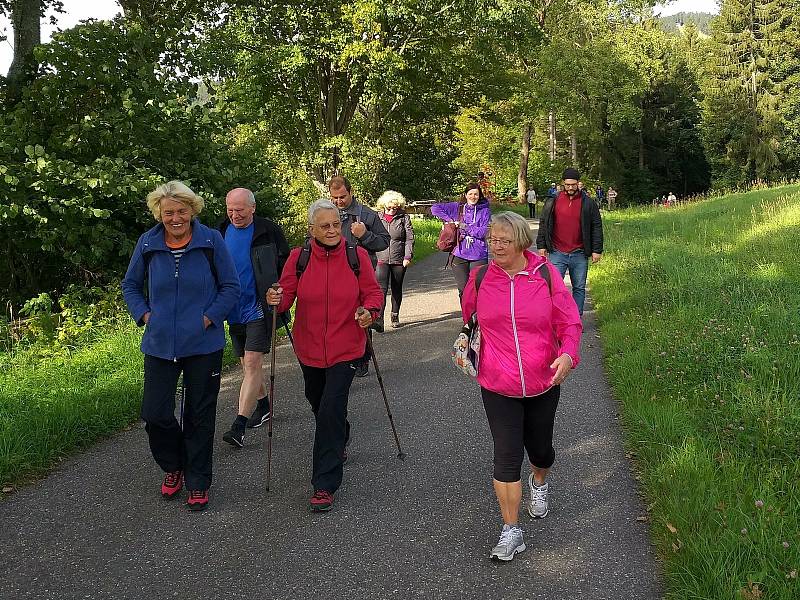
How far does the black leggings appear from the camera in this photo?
3779 mm

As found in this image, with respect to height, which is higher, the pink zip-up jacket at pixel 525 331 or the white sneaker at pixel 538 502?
the pink zip-up jacket at pixel 525 331

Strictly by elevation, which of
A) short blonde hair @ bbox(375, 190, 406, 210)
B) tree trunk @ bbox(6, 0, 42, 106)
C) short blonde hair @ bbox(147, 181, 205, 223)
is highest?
tree trunk @ bbox(6, 0, 42, 106)

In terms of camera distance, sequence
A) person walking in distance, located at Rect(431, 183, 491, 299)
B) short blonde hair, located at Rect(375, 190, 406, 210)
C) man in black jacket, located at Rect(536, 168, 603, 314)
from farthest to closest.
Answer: short blonde hair, located at Rect(375, 190, 406, 210), person walking in distance, located at Rect(431, 183, 491, 299), man in black jacket, located at Rect(536, 168, 603, 314)

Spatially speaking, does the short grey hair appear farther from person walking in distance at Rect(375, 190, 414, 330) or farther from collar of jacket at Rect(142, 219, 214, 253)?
person walking in distance at Rect(375, 190, 414, 330)

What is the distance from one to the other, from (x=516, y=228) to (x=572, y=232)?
16.7ft

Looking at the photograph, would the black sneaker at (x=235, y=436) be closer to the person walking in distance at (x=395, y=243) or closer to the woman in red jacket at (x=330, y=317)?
the woman in red jacket at (x=330, y=317)

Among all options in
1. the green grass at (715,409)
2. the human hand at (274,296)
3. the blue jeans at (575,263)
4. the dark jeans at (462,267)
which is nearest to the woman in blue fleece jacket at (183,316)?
the human hand at (274,296)

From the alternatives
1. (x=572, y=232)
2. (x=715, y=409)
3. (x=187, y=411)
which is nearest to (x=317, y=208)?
(x=187, y=411)

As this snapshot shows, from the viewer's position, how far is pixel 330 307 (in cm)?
462

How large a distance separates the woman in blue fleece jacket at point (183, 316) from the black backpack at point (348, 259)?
0.41 m

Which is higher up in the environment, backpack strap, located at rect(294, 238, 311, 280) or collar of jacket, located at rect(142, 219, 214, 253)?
collar of jacket, located at rect(142, 219, 214, 253)

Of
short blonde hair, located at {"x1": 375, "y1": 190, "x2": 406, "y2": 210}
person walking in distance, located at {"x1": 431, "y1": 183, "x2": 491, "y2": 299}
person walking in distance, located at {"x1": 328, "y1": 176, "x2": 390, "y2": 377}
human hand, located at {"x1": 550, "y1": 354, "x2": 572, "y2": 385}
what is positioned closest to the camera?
human hand, located at {"x1": 550, "y1": 354, "x2": 572, "y2": 385}

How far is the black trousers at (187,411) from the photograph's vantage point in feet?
14.6

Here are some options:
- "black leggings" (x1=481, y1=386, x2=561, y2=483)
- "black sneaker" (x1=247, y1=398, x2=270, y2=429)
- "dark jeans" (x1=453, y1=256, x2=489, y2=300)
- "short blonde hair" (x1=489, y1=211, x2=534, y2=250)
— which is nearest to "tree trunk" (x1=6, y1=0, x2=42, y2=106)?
"dark jeans" (x1=453, y1=256, x2=489, y2=300)
